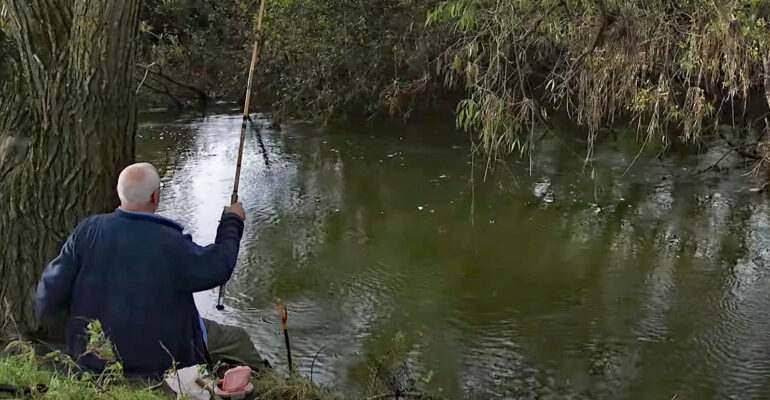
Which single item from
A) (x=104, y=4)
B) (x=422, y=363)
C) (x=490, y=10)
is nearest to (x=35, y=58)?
(x=104, y=4)

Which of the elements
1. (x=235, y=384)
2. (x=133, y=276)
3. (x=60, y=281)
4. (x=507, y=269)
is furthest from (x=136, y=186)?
(x=507, y=269)

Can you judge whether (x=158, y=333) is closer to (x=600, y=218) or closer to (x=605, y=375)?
(x=605, y=375)

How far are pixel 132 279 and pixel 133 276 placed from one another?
0.04 feet

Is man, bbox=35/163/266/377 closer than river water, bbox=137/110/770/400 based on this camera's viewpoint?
Yes

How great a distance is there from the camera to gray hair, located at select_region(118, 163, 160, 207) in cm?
278

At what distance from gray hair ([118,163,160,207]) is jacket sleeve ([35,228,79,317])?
0.22 meters

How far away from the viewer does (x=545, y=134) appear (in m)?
11.5

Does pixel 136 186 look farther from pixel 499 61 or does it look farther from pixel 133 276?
pixel 499 61

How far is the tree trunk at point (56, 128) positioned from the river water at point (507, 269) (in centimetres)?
119

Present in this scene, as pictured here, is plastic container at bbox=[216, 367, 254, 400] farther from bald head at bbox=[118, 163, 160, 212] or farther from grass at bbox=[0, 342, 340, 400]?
bald head at bbox=[118, 163, 160, 212]

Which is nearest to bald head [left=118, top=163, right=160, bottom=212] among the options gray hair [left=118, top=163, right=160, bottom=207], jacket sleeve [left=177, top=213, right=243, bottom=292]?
gray hair [left=118, top=163, right=160, bottom=207]

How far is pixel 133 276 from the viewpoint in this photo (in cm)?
279

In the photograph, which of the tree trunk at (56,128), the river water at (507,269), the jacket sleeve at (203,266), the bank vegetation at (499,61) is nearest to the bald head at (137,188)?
the jacket sleeve at (203,266)

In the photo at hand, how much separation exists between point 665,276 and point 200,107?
35.3 ft
